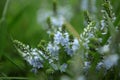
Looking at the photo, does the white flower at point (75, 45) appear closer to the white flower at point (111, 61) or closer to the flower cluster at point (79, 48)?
the flower cluster at point (79, 48)

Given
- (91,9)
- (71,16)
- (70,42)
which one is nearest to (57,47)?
(70,42)

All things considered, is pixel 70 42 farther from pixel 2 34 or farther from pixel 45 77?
pixel 2 34

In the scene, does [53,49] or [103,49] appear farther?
[53,49]

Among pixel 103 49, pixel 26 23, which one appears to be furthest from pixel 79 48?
pixel 26 23

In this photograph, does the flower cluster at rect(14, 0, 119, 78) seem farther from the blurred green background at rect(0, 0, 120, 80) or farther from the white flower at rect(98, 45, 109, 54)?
the blurred green background at rect(0, 0, 120, 80)

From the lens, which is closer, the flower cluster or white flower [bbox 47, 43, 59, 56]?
the flower cluster

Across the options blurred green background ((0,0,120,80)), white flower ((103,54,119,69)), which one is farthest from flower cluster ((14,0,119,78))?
blurred green background ((0,0,120,80))

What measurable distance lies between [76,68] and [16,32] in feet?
4.74

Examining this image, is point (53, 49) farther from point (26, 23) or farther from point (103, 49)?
point (26, 23)

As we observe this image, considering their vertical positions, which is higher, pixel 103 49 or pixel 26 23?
pixel 26 23

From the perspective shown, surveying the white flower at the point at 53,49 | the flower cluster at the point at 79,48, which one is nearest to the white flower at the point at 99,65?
the flower cluster at the point at 79,48

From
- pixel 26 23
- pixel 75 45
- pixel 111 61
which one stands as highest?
pixel 26 23

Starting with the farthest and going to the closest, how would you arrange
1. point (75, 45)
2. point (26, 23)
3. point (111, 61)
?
1. point (26, 23)
2. point (75, 45)
3. point (111, 61)

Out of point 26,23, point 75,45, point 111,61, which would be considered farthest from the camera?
point 26,23
